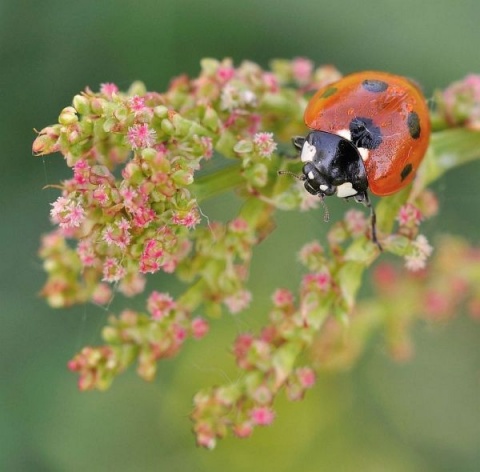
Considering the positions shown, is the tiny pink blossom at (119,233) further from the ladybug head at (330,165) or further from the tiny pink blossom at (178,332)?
the ladybug head at (330,165)


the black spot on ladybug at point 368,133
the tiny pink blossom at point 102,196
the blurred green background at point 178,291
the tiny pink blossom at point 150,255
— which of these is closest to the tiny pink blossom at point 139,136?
the tiny pink blossom at point 102,196

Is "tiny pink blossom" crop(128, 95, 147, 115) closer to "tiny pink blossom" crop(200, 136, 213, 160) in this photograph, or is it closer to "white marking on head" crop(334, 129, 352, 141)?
"tiny pink blossom" crop(200, 136, 213, 160)

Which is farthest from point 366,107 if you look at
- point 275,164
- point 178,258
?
point 178,258

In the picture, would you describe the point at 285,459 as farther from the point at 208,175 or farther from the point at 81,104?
the point at 81,104

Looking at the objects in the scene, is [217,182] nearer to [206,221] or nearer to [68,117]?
[206,221]

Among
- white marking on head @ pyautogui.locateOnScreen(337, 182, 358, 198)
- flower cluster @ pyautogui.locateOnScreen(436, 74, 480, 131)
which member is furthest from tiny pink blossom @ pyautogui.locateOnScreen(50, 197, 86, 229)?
flower cluster @ pyautogui.locateOnScreen(436, 74, 480, 131)
